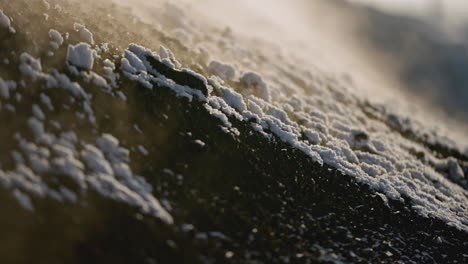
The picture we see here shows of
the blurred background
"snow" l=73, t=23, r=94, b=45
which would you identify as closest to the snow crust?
"snow" l=73, t=23, r=94, b=45

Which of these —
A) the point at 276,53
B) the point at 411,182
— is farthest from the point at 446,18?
the point at 411,182

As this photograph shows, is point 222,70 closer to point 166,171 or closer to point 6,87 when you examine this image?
point 166,171

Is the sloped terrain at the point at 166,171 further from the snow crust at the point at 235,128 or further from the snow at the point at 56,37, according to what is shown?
the snow at the point at 56,37

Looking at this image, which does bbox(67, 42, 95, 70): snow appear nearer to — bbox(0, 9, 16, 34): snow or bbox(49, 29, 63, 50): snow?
bbox(49, 29, 63, 50): snow

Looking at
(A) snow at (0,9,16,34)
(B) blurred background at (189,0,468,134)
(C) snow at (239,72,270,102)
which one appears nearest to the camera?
(A) snow at (0,9,16,34)

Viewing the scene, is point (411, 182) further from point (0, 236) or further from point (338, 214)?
point (0, 236)

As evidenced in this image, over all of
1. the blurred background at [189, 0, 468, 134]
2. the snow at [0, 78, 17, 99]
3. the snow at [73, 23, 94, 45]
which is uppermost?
the blurred background at [189, 0, 468, 134]

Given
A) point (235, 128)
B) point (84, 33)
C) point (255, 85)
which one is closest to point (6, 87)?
point (84, 33)
